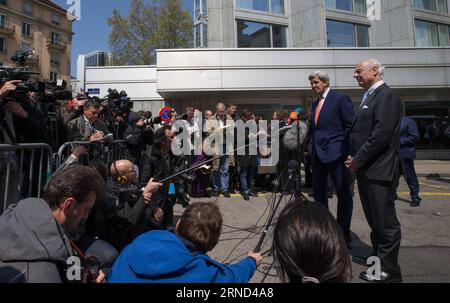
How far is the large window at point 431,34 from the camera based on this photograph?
1683cm

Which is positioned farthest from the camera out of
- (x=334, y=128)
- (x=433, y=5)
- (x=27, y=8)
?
(x=27, y=8)

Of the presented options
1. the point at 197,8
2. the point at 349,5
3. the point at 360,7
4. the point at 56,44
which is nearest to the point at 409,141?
the point at 349,5

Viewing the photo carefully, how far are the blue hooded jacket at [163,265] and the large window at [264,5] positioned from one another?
53.1ft

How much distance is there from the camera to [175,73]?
12523 mm

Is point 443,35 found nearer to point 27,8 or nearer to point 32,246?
point 32,246

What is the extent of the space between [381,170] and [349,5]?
16.8m

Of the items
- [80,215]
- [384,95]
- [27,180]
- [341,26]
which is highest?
[341,26]

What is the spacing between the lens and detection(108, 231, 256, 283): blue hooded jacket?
1.39m

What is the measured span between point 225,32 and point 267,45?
91.7 inches

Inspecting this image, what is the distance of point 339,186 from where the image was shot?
3707mm

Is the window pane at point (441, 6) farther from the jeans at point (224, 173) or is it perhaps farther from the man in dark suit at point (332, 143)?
the man in dark suit at point (332, 143)

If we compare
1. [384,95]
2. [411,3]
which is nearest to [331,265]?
[384,95]

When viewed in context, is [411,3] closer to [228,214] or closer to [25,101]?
[228,214]

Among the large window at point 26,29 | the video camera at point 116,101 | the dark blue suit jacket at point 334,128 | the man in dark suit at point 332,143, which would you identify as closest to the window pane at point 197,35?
the video camera at point 116,101
